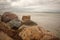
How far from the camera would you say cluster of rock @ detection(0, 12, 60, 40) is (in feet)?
9.93

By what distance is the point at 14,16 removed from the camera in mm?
3168

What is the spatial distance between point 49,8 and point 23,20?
2.08 ft

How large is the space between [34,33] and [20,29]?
1.04 feet

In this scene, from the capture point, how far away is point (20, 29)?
3094 mm

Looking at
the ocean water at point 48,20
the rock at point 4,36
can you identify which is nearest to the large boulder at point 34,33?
the ocean water at point 48,20

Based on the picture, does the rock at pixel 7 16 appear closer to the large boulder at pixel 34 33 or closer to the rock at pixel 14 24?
the rock at pixel 14 24

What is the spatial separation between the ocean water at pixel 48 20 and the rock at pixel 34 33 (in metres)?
0.11

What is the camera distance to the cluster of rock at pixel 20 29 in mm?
3028

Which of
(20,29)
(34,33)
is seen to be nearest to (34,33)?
(34,33)

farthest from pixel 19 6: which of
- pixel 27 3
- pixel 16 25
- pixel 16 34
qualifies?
pixel 16 34

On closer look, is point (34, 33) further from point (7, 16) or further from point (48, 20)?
point (7, 16)

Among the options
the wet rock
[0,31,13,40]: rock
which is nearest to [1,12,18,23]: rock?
the wet rock

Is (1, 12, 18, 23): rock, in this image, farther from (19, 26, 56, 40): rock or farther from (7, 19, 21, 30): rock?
(19, 26, 56, 40): rock

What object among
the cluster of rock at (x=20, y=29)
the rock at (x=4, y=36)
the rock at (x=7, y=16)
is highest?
the rock at (x=7, y=16)
